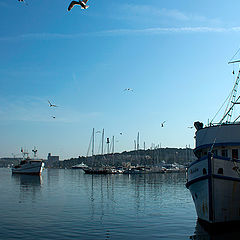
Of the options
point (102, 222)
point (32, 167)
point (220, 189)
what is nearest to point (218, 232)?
point (220, 189)

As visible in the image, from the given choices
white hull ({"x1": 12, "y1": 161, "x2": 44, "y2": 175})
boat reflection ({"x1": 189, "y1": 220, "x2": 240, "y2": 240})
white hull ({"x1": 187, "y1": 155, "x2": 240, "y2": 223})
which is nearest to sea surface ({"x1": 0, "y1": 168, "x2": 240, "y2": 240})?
boat reflection ({"x1": 189, "y1": 220, "x2": 240, "y2": 240})

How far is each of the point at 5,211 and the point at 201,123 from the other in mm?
21551

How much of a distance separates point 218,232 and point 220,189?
2.97 metres

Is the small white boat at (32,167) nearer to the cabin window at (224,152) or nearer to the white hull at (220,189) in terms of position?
the cabin window at (224,152)

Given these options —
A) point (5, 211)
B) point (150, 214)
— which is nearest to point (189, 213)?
point (150, 214)

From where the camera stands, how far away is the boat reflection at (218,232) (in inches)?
786

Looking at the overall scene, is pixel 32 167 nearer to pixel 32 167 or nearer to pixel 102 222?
pixel 32 167

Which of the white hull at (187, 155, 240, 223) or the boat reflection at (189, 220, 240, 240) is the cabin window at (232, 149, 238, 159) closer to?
the white hull at (187, 155, 240, 223)

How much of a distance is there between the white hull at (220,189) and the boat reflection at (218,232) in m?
0.50

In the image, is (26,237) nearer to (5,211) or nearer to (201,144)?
(5,211)

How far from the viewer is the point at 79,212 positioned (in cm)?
2958

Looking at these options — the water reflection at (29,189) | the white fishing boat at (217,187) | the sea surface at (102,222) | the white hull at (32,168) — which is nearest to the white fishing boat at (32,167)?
the white hull at (32,168)

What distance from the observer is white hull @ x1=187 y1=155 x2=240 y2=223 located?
20703 millimetres

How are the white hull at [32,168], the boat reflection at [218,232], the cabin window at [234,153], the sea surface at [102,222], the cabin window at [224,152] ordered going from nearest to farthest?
the boat reflection at [218,232] → the sea surface at [102,222] → the cabin window at [234,153] → the cabin window at [224,152] → the white hull at [32,168]
